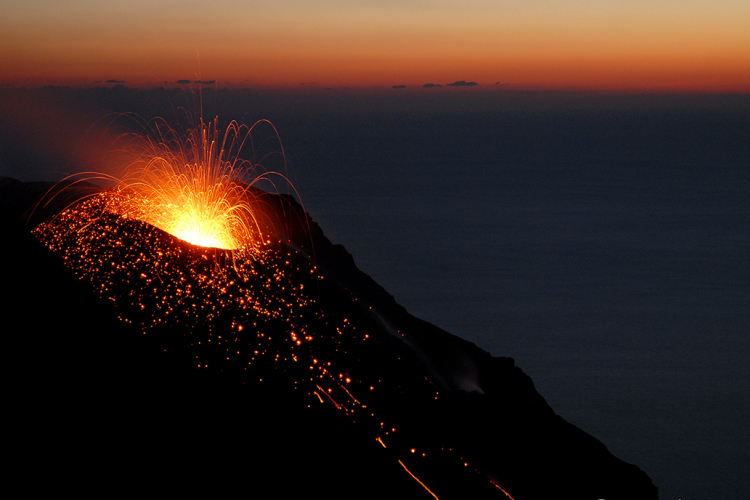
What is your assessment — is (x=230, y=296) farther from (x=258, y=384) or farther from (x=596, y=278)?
(x=596, y=278)

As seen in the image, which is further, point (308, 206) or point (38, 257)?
point (308, 206)

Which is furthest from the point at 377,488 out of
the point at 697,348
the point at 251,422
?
the point at 697,348

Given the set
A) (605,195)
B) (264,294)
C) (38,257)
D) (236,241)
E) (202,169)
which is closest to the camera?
(38,257)

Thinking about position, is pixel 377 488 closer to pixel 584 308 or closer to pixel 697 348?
pixel 697 348

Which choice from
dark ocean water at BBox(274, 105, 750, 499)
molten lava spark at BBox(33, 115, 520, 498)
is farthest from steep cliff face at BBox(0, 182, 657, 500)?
dark ocean water at BBox(274, 105, 750, 499)

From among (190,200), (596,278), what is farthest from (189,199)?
(596,278)

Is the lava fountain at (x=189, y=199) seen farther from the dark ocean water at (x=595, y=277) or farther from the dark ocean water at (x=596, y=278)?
the dark ocean water at (x=596, y=278)

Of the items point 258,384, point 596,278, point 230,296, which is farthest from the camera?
point 596,278
